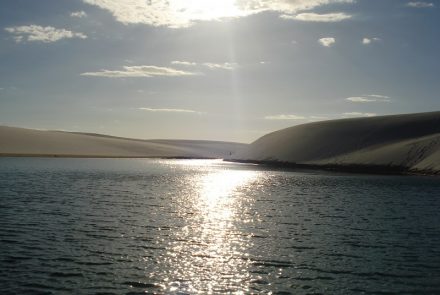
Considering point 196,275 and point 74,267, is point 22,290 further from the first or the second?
point 196,275

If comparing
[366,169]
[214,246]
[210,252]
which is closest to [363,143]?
[366,169]

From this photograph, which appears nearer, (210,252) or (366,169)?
(210,252)

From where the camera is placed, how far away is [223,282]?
20.7 m

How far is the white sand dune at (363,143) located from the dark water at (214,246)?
64627 mm

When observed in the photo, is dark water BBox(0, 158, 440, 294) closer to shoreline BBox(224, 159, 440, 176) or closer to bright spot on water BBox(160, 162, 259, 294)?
bright spot on water BBox(160, 162, 259, 294)

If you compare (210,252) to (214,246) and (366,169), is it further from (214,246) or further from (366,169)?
(366,169)

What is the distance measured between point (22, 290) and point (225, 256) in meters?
10.7

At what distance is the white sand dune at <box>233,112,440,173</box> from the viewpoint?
11239 cm

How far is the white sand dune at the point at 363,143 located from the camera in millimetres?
112387

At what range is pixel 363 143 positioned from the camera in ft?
475

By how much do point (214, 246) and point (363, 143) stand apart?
411ft

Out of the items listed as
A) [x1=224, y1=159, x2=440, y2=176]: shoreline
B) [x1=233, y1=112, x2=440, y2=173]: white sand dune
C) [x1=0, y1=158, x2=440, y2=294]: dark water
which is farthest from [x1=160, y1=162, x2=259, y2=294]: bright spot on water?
[x1=233, y1=112, x2=440, y2=173]: white sand dune

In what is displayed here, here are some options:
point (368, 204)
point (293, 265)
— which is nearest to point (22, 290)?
point (293, 265)

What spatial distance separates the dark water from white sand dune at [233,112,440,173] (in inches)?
2544
